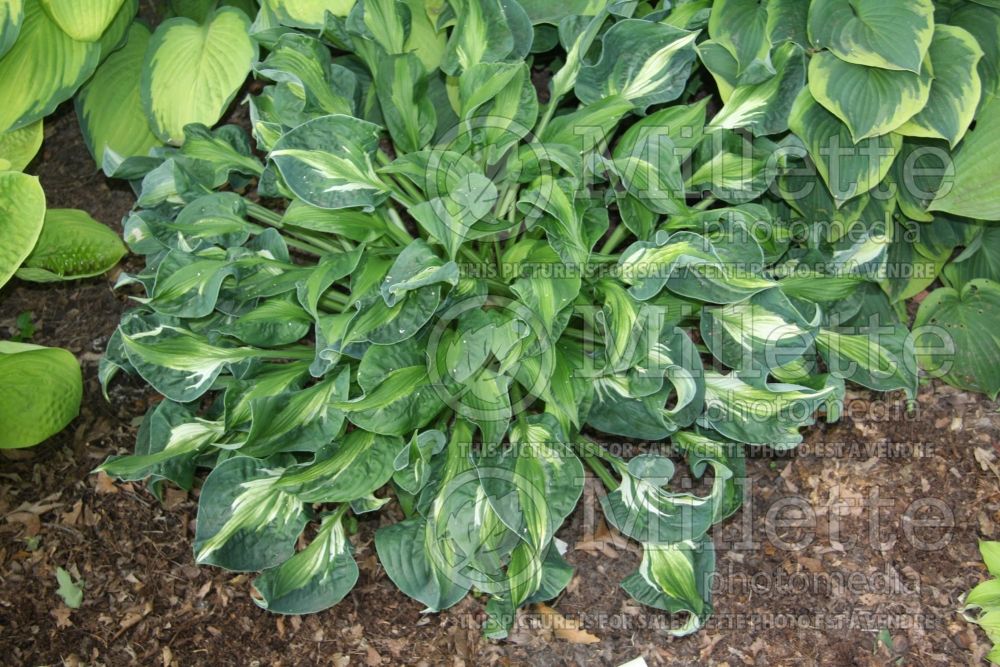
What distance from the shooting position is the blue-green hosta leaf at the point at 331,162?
1.82 m

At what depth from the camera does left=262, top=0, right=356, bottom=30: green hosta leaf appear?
213 centimetres

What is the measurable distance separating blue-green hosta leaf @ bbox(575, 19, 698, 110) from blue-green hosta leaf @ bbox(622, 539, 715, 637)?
3.01 feet

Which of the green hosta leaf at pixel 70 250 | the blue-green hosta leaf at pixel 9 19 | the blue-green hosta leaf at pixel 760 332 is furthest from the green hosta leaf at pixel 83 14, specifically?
the blue-green hosta leaf at pixel 760 332

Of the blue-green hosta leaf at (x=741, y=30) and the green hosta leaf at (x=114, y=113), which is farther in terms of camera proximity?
the green hosta leaf at (x=114, y=113)

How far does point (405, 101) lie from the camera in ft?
6.56

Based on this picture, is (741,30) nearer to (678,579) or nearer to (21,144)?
(678,579)

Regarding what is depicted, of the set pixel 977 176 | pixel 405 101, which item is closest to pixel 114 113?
pixel 405 101

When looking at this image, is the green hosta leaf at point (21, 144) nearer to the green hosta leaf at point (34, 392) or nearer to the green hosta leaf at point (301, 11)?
the green hosta leaf at point (34, 392)

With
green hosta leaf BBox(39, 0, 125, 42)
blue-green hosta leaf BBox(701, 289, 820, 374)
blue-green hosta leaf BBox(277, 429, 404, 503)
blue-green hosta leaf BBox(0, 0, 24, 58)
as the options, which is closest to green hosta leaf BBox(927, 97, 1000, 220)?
blue-green hosta leaf BBox(701, 289, 820, 374)

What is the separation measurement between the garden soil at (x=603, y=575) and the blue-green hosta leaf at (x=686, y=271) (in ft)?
1.77

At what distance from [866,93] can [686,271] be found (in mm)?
511

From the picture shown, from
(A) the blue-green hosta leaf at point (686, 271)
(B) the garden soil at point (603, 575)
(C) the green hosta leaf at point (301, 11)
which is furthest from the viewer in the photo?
(C) the green hosta leaf at point (301, 11)

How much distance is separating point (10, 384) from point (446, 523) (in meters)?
0.98

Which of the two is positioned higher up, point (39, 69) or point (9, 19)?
point (9, 19)
